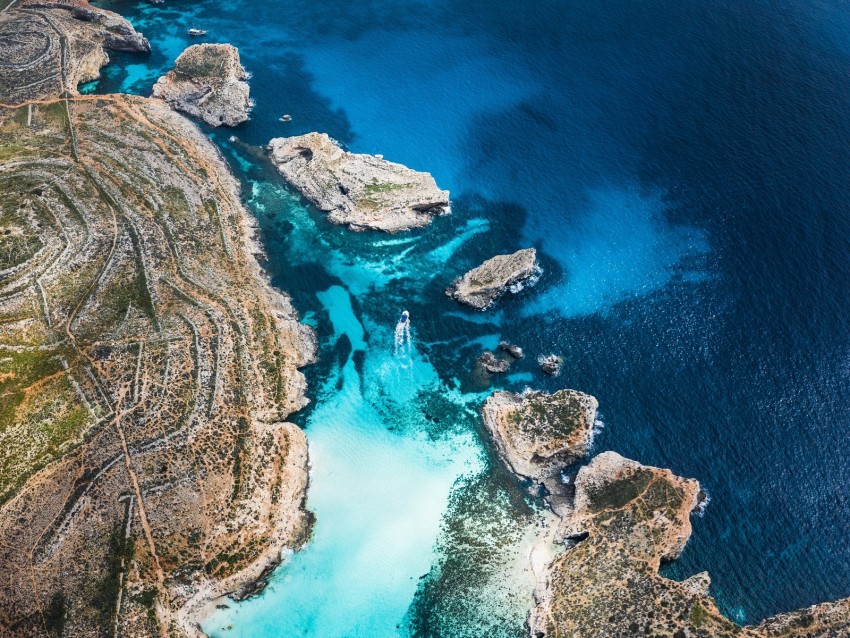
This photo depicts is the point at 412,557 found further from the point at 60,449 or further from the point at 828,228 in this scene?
the point at 828,228

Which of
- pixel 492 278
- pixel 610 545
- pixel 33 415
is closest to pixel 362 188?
pixel 492 278

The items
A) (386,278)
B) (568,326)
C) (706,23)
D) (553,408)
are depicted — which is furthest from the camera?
(706,23)

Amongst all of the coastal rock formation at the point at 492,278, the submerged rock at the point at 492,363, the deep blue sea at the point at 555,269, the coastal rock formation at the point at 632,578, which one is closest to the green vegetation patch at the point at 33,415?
the deep blue sea at the point at 555,269

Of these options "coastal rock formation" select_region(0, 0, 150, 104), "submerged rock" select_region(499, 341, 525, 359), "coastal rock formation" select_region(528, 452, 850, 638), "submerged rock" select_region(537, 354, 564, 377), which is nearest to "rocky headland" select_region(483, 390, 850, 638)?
"coastal rock formation" select_region(528, 452, 850, 638)

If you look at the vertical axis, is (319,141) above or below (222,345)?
above

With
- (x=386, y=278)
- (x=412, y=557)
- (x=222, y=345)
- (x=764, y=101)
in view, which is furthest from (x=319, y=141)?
(x=764, y=101)

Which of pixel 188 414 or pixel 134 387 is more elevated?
pixel 134 387

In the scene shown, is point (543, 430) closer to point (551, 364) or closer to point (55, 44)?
point (551, 364)
